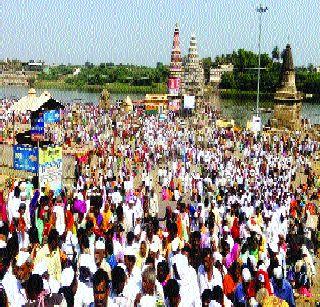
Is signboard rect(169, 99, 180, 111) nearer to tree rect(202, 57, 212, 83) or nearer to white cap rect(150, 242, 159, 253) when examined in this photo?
white cap rect(150, 242, 159, 253)

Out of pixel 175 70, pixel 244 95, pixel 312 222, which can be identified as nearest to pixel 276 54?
pixel 244 95

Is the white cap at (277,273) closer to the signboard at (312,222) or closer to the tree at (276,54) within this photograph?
the signboard at (312,222)

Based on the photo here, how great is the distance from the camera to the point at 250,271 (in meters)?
5.24

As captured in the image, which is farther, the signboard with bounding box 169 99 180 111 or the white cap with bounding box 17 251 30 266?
the signboard with bounding box 169 99 180 111

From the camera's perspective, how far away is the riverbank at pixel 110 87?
97669mm

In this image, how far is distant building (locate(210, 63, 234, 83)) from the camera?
93.2m

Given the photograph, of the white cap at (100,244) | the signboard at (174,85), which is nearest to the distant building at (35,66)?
the signboard at (174,85)

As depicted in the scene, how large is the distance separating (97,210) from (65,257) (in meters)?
2.55

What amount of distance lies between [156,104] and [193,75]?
1184cm

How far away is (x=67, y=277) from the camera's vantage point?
438 cm

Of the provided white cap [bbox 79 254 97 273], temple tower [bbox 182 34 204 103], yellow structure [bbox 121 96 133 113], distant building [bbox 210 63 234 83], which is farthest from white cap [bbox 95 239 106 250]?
distant building [bbox 210 63 234 83]

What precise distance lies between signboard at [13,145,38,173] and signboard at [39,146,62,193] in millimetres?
159

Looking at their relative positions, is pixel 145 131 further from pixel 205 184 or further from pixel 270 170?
pixel 205 184

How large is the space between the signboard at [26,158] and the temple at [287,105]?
2440 centimetres
